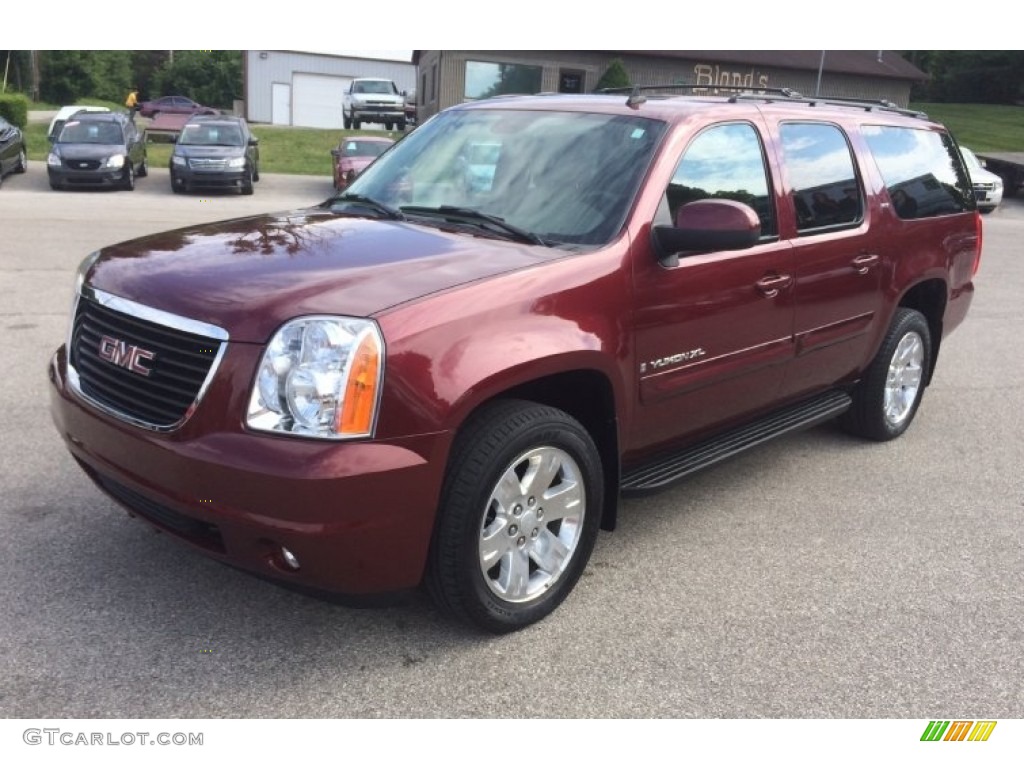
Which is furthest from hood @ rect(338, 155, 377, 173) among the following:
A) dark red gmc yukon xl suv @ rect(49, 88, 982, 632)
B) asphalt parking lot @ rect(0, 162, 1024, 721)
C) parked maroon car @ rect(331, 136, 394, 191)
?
dark red gmc yukon xl suv @ rect(49, 88, 982, 632)

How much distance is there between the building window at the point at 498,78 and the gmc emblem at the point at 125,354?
3352cm

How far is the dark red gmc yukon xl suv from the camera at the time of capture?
2803 mm

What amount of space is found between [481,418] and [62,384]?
5.29 feet

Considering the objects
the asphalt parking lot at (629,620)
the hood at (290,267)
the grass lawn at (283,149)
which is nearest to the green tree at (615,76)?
the grass lawn at (283,149)

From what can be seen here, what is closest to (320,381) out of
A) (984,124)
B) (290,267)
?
(290,267)

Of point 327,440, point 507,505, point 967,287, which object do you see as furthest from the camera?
point 967,287

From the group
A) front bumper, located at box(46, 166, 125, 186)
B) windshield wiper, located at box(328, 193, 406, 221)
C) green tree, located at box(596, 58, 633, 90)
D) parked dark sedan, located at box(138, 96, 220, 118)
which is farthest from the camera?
parked dark sedan, located at box(138, 96, 220, 118)

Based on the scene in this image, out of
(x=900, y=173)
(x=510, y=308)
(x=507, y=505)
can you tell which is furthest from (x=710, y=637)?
(x=900, y=173)

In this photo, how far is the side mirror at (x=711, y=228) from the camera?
351 cm

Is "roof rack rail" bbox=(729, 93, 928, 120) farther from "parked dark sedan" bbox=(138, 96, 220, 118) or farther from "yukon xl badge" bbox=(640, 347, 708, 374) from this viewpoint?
"parked dark sedan" bbox=(138, 96, 220, 118)

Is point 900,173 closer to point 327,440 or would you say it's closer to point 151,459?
point 327,440

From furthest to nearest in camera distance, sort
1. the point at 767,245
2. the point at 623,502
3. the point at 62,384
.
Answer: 1. the point at 623,502
2. the point at 767,245
3. the point at 62,384

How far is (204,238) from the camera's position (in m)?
3.61

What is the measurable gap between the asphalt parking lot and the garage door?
1796 inches
